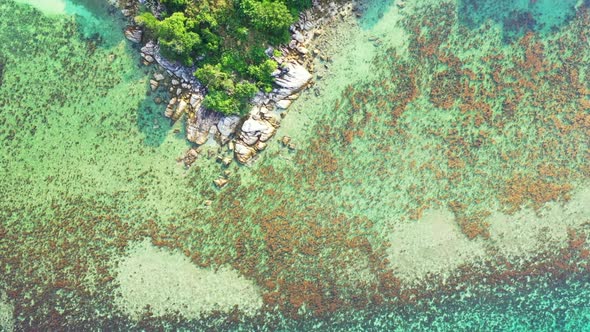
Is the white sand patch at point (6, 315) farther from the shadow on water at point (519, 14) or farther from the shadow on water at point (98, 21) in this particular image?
the shadow on water at point (519, 14)

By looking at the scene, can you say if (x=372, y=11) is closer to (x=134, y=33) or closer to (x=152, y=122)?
(x=134, y=33)

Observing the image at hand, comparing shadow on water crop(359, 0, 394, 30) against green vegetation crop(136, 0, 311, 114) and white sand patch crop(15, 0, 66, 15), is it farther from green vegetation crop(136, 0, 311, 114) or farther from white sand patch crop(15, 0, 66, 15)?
white sand patch crop(15, 0, 66, 15)

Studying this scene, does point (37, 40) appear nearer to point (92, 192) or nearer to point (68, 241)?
point (92, 192)

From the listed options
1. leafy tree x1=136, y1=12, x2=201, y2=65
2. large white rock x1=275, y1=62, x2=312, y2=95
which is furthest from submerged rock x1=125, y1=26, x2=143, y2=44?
large white rock x1=275, y1=62, x2=312, y2=95

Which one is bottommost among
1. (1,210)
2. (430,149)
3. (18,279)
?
(18,279)

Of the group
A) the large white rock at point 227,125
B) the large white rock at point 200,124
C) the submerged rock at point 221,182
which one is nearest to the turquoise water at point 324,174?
the submerged rock at point 221,182

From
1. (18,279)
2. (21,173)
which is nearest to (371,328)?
(18,279)

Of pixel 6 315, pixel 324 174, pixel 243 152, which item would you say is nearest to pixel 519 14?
pixel 324 174
